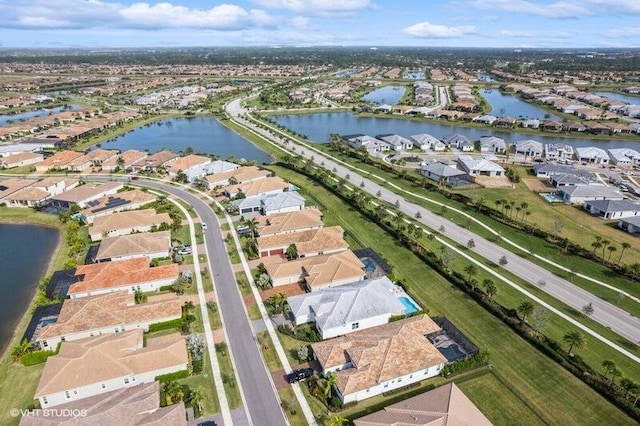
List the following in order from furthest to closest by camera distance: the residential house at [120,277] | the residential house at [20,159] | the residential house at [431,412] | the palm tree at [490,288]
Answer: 1. the residential house at [20,159]
2. the residential house at [120,277]
3. the palm tree at [490,288]
4. the residential house at [431,412]

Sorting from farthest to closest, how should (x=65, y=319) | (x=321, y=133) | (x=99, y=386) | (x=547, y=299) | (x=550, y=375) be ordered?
(x=321, y=133) → (x=547, y=299) → (x=65, y=319) → (x=550, y=375) → (x=99, y=386)

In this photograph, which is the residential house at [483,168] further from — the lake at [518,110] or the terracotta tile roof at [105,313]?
the lake at [518,110]

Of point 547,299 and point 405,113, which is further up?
point 405,113

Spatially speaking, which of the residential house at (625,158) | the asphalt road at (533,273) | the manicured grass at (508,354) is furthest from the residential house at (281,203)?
the residential house at (625,158)

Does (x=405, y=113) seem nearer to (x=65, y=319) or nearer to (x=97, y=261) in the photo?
(x=97, y=261)

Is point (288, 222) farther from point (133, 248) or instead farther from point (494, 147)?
point (494, 147)

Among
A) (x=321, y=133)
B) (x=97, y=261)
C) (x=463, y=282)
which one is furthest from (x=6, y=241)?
(x=321, y=133)

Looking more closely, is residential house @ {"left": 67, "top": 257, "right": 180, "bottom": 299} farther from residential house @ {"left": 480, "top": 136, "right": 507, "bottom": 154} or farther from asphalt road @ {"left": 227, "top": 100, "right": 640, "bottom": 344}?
residential house @ {"left": 480, "top": 136, "right": 507, "bottom": 154}
